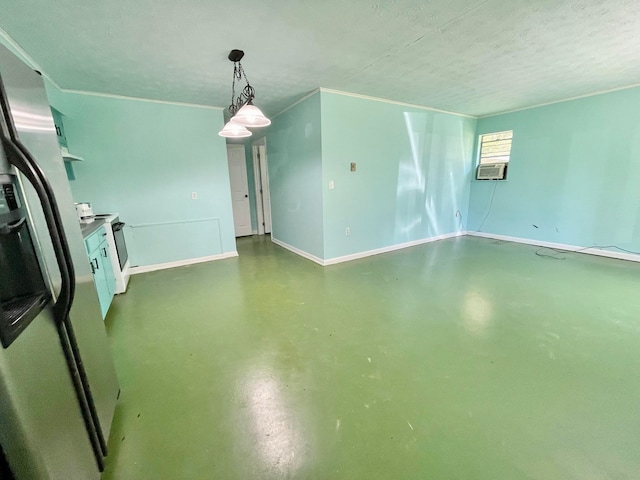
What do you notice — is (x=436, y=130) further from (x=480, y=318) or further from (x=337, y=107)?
(x=480, y=318)

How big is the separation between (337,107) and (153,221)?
3.16m

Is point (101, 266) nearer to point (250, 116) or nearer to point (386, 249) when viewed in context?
point (250, 116)

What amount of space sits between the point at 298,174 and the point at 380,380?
11.3 feet

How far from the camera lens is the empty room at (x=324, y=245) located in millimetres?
1168


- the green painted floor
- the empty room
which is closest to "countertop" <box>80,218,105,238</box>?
the empty room

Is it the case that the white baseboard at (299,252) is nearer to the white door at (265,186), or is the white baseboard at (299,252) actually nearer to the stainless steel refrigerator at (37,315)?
the white door at (265,186)

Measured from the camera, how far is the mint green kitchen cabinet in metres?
2.26

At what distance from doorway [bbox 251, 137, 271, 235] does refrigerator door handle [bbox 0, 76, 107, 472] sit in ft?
16.9

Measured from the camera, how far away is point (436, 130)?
194 inches

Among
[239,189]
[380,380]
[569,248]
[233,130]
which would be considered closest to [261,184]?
[239,189]

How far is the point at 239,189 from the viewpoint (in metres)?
6.32

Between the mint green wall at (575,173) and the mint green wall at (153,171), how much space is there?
5411mm

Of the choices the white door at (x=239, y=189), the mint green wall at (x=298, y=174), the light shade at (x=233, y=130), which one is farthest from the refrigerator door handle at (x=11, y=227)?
the white door at (x=239, y=189)

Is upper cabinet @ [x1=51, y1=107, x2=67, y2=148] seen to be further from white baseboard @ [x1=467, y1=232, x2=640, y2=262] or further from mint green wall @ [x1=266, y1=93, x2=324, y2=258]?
white baseboard @ [x1=467, y1=232, x2=640, y2=262]
